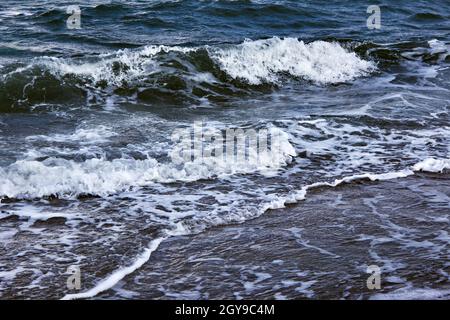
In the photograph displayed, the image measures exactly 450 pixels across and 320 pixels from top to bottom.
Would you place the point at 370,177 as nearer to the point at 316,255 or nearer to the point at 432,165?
the point at 432,165

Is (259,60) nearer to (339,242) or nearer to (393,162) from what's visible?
(393,162)

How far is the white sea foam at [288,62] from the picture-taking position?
11.0 m

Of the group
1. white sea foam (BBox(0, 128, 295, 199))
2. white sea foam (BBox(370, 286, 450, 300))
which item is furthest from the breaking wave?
white sea foam (BBox(370, 286, 450, 300))

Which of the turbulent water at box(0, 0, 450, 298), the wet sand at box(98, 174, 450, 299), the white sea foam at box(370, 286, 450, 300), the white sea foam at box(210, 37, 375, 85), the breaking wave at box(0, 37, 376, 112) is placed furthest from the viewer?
the white sea foam at box(210, 37, 375, 85)

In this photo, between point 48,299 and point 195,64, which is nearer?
point 48,299

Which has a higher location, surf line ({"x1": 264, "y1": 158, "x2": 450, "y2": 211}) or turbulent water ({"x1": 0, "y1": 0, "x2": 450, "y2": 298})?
turbulent water ({"x1": 0, "y1": 0, "x2": 450, "y2": 298})

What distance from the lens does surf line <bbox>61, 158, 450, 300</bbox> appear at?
429 centimetres

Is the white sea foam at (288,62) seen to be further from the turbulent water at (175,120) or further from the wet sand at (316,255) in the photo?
the wet sand at (316,255)

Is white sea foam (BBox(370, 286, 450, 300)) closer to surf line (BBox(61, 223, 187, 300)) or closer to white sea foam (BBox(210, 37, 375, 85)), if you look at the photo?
surf line (BBox(61, 223, 187, 300))

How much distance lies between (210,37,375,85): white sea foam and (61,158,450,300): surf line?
4.33 m

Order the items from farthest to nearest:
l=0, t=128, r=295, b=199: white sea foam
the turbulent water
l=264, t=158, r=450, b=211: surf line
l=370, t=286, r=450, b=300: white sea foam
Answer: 1. l=0, t=128, r=295, b=199: white sea foam
2. l=264, t=158, r=450, b=211: surf line
3. the turbulent water
4. l=370, t=286, r=450, b=300: white sea foam

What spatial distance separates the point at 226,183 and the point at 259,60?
5588 mm
